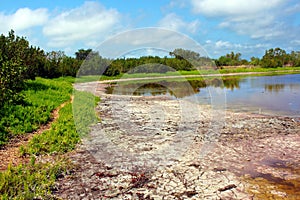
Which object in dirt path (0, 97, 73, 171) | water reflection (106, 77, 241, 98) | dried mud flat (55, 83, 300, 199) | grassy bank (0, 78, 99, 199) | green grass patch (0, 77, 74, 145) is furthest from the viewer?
water reflection (106, 77, 241, 98)

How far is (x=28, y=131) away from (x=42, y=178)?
574 cm

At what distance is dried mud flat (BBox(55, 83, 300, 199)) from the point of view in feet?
26.9

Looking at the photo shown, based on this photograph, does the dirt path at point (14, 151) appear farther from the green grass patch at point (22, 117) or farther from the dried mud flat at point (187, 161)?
the dried mud flat at point (187, 161)

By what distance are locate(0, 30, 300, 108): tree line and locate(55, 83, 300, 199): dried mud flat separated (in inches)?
184

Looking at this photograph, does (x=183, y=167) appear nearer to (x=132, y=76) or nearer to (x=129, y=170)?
(x=129, y=170)

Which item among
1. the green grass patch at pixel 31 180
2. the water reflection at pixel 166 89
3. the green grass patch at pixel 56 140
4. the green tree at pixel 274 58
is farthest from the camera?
the green tree at pixel 274 58

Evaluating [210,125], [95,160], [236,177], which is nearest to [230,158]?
[236,177]

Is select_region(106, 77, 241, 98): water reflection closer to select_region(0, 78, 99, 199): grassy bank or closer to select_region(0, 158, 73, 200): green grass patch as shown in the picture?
select_region(0, 78, 99, 199): grassy bank

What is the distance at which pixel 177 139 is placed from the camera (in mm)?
13875

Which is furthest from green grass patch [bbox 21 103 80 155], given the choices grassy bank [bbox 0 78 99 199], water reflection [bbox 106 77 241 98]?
water reflection [bbox 106 77 241 98]

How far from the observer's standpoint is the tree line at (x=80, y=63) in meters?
14.7

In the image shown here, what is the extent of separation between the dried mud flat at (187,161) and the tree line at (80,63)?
15.3ft

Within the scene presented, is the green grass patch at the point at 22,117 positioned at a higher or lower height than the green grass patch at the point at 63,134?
higher

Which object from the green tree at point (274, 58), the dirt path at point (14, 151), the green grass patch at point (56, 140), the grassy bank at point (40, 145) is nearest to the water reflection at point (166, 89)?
the grassy bank at point (40, 145)
